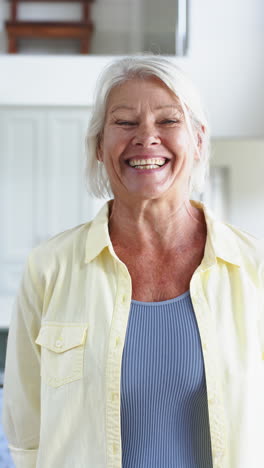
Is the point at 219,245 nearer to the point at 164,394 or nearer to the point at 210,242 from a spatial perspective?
the point at 210,242

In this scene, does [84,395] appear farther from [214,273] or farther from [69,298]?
[214,273]

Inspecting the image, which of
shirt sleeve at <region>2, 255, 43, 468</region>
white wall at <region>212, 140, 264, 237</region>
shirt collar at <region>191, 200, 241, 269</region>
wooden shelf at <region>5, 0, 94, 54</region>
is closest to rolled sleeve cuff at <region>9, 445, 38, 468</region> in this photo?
shirt sleeve at <region>2, 255, 43, 468</region>

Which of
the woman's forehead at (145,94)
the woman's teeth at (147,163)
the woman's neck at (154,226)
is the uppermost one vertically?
the woman's forehead at (145,94)

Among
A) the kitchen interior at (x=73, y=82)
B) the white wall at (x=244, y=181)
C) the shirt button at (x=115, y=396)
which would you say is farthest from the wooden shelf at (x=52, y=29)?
the shirt button at (x=115, y=396)

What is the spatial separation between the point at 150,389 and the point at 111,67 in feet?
2.20

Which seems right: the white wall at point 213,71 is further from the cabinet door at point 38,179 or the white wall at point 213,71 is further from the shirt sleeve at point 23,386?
the shirt sleeve at point 23,386

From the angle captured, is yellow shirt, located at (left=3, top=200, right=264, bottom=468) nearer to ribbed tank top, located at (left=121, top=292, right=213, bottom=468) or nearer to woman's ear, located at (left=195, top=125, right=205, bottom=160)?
ribbed tank top, located at (left=121, top=292, right=213, bottom=468)

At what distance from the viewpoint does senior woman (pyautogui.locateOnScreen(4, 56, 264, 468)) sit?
1149 mm

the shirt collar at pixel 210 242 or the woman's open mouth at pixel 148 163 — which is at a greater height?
the woman's open mouth at pixel 148 163

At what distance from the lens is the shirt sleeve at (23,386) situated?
1.33m

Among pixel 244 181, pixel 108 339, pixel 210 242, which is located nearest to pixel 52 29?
pixel 244 181

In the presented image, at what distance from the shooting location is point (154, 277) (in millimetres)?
1243

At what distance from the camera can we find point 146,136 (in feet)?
3.91

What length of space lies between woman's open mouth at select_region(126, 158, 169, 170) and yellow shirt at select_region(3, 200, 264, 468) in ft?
0.56
